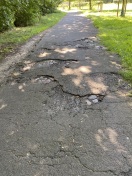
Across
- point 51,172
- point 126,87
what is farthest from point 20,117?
point 126,87

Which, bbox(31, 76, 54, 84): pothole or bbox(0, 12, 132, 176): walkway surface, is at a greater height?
bbox(0, 12, 132, 176): walkway surface

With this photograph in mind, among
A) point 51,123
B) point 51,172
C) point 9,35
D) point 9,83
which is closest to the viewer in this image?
point 51,172

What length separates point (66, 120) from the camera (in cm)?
373

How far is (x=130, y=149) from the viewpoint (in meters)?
2.97

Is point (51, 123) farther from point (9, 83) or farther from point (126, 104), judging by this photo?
point (9, 83)

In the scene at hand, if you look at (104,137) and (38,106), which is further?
(38,106)

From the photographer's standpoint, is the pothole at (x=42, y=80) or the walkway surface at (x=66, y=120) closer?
the walkway surface at (x=66, y=120)

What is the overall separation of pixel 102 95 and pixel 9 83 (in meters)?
2.27

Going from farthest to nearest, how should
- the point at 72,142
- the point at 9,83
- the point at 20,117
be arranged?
the point at 9,83 < the point at 20,117 < the point at 72,142

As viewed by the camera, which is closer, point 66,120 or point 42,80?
point 66,120

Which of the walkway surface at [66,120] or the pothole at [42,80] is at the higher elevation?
the walkway surface at [66,120]

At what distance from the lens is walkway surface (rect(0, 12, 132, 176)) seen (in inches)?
109

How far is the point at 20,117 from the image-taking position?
391 cm

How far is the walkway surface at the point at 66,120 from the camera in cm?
278
